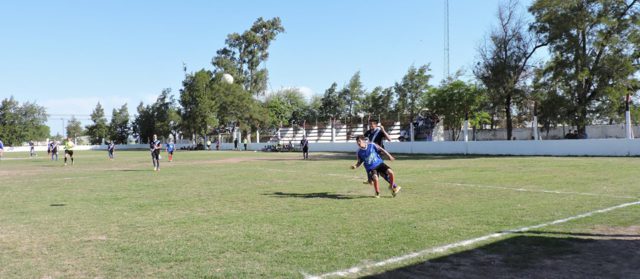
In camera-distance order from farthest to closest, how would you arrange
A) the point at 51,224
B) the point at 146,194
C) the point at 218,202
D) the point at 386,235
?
the point at 146,194 → the point at 218,202 → the point at 51,224 → the point at 386,235

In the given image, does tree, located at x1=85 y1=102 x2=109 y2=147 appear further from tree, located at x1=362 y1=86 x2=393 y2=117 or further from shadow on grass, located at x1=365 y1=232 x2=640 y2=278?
shadow on grass, located at x1=365 y1=232 x2=640 y2=278

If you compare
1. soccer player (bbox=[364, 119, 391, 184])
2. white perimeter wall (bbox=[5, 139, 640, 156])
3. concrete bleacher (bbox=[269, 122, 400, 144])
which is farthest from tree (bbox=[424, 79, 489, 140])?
soccer player (bbox=[364, 119, 391, 184])

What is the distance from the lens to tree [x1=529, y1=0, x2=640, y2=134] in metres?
31.8

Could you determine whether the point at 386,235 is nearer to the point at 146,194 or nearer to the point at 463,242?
the point at 463,242

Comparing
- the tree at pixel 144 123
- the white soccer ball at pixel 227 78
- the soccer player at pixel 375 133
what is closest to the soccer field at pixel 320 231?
the soccer player at pixel 375 133

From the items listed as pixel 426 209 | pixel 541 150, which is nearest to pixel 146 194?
pixel 426 209

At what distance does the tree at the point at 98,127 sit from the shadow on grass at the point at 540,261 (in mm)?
104577

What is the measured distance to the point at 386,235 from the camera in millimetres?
6777

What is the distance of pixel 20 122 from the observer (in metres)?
93.3

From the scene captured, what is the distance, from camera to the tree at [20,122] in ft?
294

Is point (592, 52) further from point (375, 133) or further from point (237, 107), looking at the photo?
point (237, 107)

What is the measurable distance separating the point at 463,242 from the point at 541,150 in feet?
84.9

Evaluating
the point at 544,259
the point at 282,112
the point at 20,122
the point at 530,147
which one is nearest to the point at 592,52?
the point at 530,147

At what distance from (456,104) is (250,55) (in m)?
39.5
